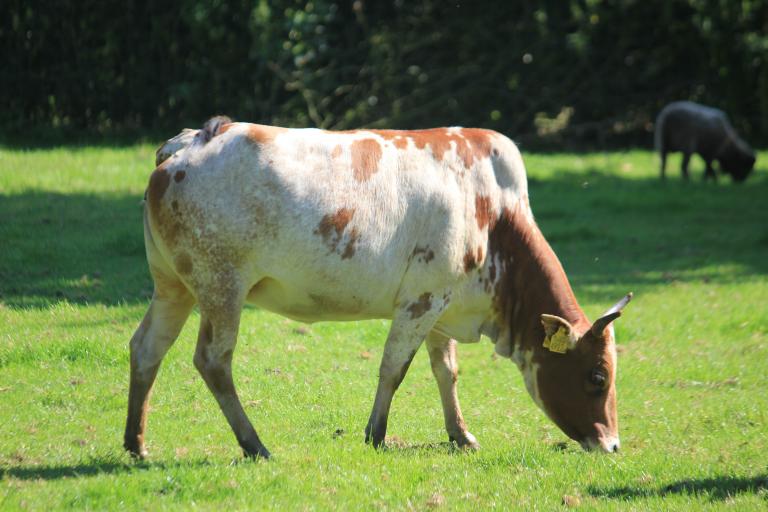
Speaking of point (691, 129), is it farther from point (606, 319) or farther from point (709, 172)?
point (606, 319)

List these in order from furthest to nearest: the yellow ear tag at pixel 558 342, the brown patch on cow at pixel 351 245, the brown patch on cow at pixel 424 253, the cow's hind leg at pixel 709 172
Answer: the cow's hind leg at pixel 709 172, the yellow ear tag at pixel 558 342, the brown patch on cow at pixel 424 253, the brown patch on cow at pixel 351 245

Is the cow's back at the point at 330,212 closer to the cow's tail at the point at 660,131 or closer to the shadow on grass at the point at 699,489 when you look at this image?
the shadow on grass at the point at 699,489

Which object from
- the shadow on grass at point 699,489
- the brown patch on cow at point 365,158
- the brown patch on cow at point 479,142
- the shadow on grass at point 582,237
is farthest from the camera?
the shadow on grass at point 582,237

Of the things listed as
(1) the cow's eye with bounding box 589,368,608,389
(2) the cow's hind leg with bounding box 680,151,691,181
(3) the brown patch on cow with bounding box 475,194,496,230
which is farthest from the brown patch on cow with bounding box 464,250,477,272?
(2) the cow's hind leg with bounding box 680,151,691,181

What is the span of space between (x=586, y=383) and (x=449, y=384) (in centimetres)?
94

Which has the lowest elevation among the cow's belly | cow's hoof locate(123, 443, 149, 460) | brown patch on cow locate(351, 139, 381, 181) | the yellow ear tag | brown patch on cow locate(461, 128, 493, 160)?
cow's hoof locate(123, 443, 149, 460)

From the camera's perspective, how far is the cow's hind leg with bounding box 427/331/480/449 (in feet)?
24.1

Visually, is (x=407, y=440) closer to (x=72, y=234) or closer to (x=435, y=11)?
(x=72, y=234)

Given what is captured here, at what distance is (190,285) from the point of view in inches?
252

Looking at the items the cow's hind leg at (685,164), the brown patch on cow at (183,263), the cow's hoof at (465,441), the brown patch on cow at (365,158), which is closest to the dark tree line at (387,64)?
the cow's hind leg at (685,164)

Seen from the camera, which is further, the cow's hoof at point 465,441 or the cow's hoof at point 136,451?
the cow's hoof at point 465,441

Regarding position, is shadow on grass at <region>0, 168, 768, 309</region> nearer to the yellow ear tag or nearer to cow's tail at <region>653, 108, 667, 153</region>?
cow's tail at <region>653, 108, 667, 153</region>

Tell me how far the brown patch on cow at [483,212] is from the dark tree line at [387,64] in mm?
10629

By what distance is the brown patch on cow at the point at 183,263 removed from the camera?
20.8ft
